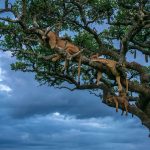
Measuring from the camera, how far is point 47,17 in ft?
93.6

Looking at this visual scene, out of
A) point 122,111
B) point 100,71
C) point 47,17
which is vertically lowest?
point 122,111

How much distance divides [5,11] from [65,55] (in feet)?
13.5

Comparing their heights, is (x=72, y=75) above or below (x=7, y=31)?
below

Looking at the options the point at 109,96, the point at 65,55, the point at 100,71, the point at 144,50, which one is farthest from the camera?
the point at 144,50

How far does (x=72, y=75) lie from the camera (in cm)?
2927

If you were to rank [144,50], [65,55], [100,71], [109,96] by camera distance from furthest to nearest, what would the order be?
1. [144,50]
2. [109,96]
3. [100,71]
4. [65,55]

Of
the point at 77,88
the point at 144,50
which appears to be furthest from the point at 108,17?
the point at 77,88

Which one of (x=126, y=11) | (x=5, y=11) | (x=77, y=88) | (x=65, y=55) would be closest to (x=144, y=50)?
(x=126, y=11)

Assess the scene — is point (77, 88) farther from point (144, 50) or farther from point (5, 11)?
point (5, 11)

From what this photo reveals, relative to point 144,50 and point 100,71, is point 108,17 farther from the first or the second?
point 100,71

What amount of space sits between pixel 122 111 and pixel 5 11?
26.9ft

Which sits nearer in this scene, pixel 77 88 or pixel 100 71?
pixel 100 71

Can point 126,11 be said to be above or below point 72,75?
above

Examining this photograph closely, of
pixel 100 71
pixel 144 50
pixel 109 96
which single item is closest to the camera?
pixel 100 71
